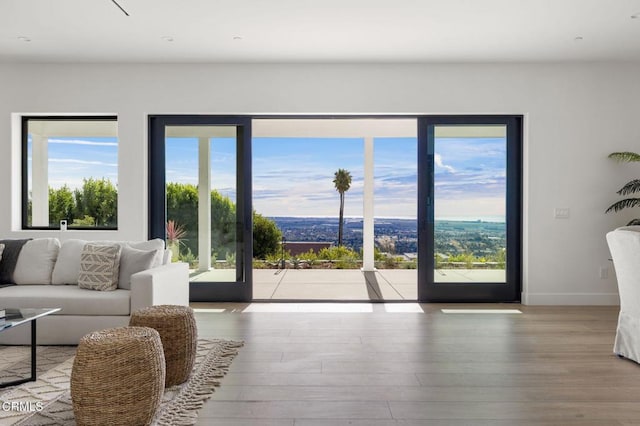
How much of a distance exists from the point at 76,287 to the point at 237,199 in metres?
2.23

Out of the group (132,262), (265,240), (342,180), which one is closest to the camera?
(132,262)

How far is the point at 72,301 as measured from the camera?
403cm

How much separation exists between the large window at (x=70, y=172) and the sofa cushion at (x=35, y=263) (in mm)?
1554

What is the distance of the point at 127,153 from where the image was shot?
6004 millimetres

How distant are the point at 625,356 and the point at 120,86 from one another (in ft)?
18.8

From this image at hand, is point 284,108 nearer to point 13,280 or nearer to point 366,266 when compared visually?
point 13,280

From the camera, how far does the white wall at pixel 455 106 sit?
19.5 feet

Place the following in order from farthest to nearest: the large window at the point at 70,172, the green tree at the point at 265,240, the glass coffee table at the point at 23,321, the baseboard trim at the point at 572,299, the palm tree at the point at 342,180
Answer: the palm tree at the point at 342,180 < the green tree at the point at 265,240 < the large window at the point at 70,172 < the baseboard trim at the point at 572,299 < the glass coffee table at the point at 23,321

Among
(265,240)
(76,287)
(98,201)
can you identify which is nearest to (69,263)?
(76,287)

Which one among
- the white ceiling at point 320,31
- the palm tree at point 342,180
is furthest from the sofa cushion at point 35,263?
the palm tree at point 342,180

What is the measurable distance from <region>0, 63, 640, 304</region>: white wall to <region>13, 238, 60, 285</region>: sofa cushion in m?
1.36

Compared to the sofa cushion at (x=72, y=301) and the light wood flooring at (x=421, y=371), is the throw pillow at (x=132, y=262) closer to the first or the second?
the sofa cushion at (x=72, y=301)

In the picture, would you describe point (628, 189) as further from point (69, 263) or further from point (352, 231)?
point (352, 231)

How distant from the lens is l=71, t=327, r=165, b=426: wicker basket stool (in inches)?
96.7
